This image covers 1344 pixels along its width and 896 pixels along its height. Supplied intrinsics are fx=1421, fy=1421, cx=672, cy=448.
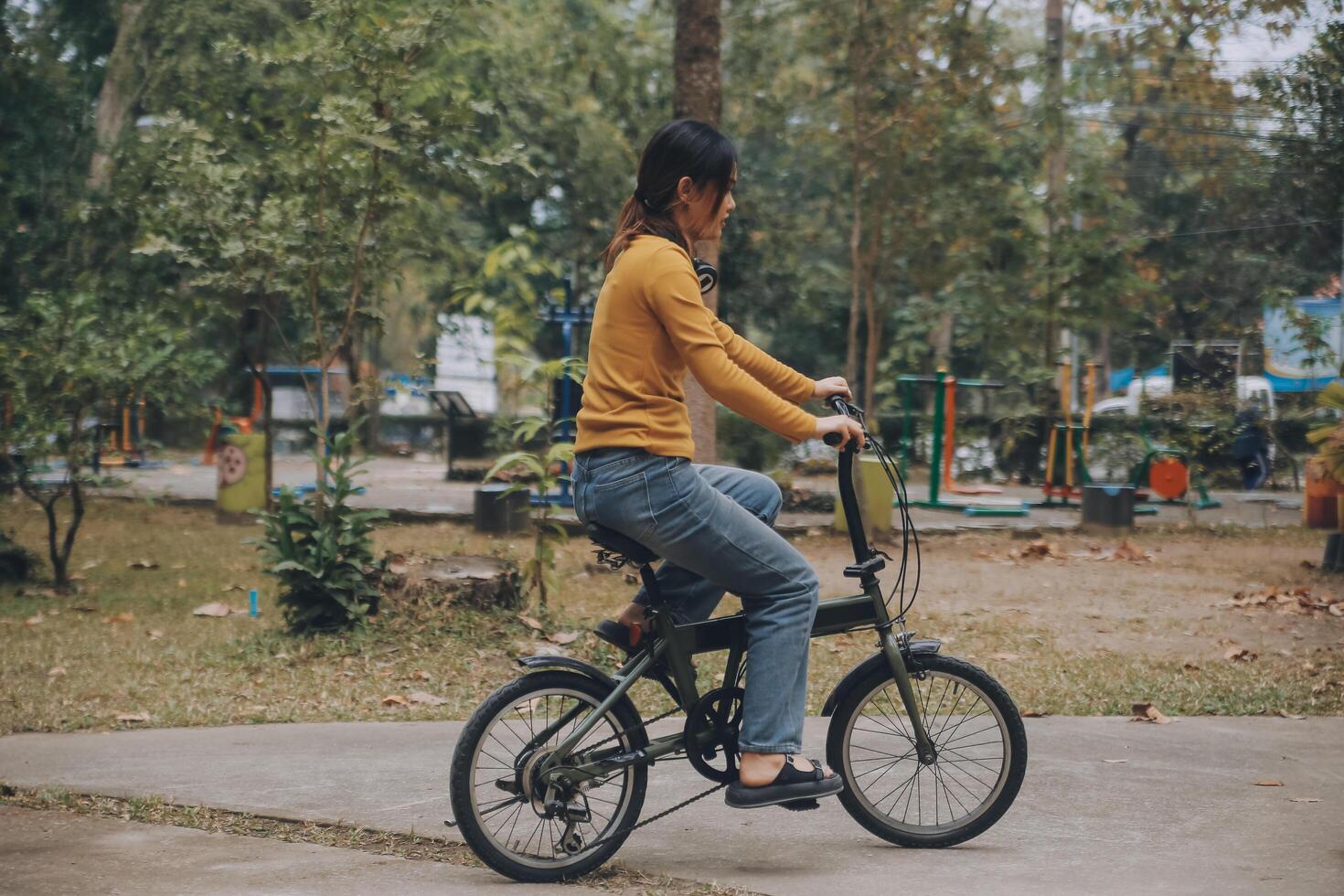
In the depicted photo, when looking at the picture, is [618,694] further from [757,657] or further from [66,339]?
[66,339]

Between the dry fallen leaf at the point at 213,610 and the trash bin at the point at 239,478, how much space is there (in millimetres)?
5933

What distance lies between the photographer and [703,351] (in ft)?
12.7

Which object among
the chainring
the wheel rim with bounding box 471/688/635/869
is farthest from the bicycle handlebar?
the wheel rim with bounding box 471/688/635/869

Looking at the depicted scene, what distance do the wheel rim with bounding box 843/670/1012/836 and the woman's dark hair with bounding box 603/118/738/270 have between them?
1493 millimetres

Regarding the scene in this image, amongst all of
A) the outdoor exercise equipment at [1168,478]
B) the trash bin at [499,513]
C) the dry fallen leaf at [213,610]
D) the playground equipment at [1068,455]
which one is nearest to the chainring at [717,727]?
the dry fallen leaf at [213,610]

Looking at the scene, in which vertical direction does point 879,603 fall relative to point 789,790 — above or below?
above

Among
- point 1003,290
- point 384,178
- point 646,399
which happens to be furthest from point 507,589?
point 1003,290

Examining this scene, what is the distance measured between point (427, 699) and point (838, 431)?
135 inches

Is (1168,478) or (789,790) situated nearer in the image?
(789,790)

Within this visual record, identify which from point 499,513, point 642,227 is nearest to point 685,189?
point 642,227

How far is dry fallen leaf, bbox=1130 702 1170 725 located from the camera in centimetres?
620

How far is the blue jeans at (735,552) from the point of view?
390 centimetres

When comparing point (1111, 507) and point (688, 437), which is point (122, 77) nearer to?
point (1111, 507)

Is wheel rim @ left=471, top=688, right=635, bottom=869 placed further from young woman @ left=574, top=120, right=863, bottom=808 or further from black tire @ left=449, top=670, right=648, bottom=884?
young woman @ left=574, top=120, right=863, bottom=808
